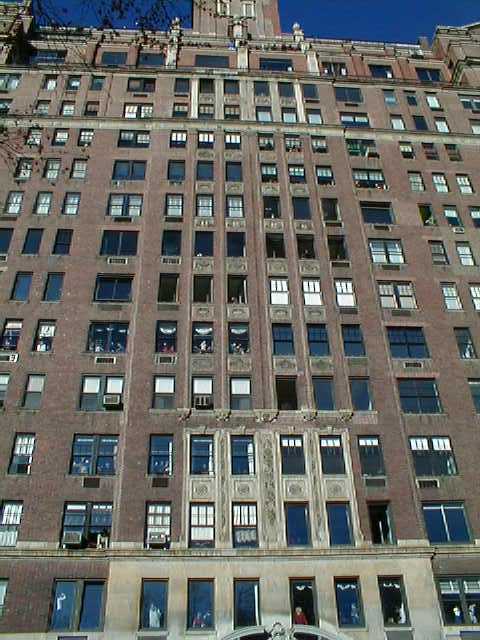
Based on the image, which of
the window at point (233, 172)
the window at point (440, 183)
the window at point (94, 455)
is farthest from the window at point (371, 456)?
the window at point (440, 183)

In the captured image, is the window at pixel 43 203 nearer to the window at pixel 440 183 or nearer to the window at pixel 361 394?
the window at pixel 361 394

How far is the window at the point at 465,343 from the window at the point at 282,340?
993cm

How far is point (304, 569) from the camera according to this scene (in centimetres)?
2961

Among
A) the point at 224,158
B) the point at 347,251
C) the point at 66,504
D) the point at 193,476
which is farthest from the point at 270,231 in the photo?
the point at 66,504

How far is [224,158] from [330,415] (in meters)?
22.6

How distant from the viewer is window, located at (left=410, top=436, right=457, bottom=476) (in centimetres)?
3366

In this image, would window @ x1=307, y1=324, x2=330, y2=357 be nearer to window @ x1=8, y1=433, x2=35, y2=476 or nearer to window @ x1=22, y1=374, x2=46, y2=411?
window @ x1=22, y1=374, x2=46, y2=411

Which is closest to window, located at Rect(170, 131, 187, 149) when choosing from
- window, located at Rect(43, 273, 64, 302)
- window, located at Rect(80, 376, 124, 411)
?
A: window, located at Rect(43, 273, 64, 302)

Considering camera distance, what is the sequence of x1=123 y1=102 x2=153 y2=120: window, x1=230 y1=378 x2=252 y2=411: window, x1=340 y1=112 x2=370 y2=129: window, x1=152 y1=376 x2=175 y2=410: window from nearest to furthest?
x1=152 y1=376 x2=175 y2=410: window
x1=230 y1=378 x2=252 y2=411: window
x1=123 y1=102 x2=153 y2=120: window
x1=340 y1=112 x2=370 y2=129: window

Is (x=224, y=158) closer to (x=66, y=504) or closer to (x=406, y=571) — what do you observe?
(x=66, y=504)

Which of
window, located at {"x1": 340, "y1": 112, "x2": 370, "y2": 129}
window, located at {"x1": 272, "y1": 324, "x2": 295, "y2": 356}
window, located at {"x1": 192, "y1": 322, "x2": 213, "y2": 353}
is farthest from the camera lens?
window, located at {"x1": 340, "y1": 112, "x2": 370, "y2": 129}

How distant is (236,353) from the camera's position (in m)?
37.0

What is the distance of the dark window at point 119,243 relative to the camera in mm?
41594

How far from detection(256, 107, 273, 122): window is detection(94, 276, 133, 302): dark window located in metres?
19.9
